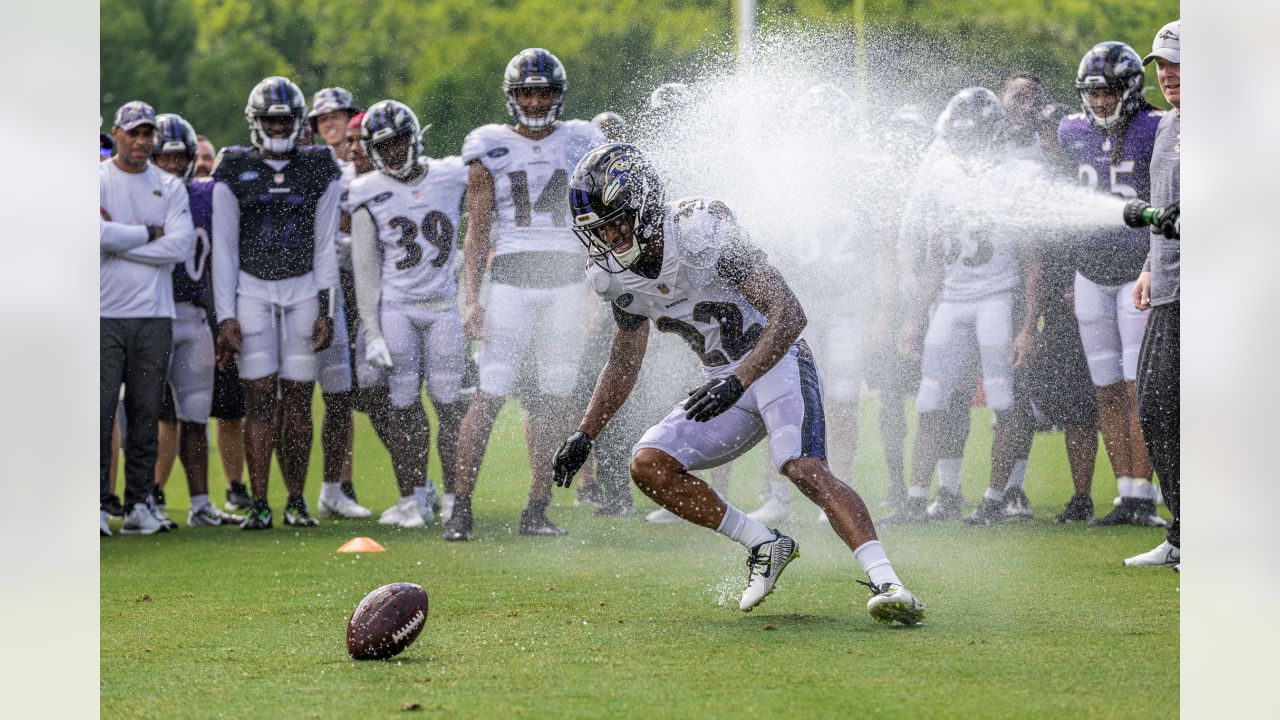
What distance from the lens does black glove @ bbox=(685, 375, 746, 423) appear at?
4.35 meters

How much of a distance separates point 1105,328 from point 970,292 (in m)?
0.67

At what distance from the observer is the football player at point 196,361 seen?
7555 mm

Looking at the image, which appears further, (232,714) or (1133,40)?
(1133,40)

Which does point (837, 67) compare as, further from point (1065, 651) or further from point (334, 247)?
point (1065, 651)

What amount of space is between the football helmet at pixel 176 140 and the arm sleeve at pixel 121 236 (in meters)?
0.82

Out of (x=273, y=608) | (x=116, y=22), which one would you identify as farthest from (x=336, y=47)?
(x=273, y=608)

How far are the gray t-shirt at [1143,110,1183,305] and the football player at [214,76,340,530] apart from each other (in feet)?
12.5

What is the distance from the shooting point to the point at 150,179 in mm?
7289

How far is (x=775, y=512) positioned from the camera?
7.12 metres

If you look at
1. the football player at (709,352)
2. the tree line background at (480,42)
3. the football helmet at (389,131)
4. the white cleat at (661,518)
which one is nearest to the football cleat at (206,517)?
the football helmet at (389,131)

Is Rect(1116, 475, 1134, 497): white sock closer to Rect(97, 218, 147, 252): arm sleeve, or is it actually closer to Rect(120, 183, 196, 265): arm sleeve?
Rect(120, 183, 196, 265): arm sleeve

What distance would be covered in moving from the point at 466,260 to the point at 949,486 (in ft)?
8.35

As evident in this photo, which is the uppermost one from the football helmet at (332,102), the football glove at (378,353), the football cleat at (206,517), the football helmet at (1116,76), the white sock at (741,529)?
the football helmet at (332,102)

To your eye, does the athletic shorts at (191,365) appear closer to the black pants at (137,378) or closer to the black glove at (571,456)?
the black pants at (137,378)
